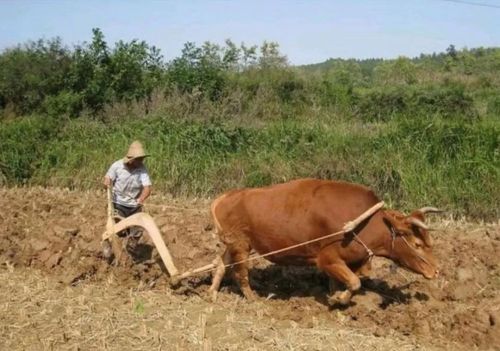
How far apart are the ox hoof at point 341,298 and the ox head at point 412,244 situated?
0.63 metres

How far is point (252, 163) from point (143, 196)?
647cm

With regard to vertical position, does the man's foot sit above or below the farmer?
below

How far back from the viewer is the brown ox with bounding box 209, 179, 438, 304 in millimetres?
6805

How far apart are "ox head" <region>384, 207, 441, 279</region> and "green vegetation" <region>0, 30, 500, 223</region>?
5.51 meters

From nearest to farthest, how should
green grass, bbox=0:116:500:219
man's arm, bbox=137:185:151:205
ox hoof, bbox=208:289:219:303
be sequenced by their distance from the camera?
1. ox hoof, bbox=208:289:219:303
2. man's arm, bbox=137:185:151:205
3. green grass, bbox=0:116:500:219

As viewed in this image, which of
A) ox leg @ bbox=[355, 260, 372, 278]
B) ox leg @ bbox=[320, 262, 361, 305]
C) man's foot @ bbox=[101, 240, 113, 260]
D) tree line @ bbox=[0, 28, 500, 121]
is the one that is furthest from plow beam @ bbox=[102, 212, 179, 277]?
tree line @ bbox=[0, 28, 500, 121]

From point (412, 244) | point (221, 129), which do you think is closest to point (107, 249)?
point (412, 244)

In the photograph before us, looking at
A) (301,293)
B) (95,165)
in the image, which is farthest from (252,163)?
(301,293)

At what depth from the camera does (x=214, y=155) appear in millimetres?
15172

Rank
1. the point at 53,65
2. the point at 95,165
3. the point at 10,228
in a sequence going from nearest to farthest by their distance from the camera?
the point at 10,228 → the point at 95,165 → the point at 53,65

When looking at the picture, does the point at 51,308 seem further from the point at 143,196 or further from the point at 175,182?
the point at 175,182

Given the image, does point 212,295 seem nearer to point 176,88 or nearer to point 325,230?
point 325,230

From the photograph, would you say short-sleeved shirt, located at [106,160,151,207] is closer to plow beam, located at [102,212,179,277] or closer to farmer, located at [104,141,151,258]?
farmer, located at [104,141,151,258]

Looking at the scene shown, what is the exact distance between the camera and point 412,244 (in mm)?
6820
